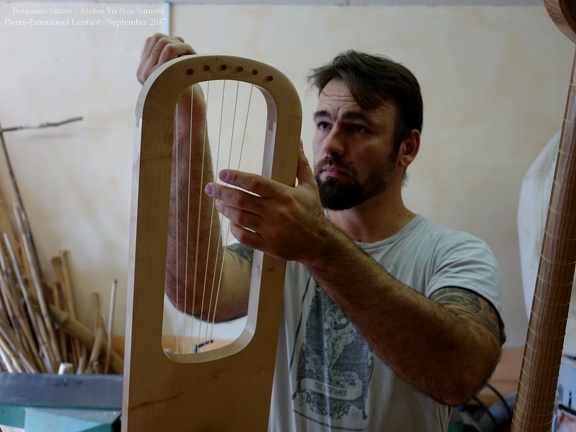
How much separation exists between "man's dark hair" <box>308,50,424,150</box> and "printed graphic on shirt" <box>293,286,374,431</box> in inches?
16.1

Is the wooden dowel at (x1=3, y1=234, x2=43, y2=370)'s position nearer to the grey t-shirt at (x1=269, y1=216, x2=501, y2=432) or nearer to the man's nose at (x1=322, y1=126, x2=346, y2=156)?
the grey t-shirt at (x1=269, y1=216, x2=501, y2=432)

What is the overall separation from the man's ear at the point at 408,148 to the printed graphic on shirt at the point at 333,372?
0.37 m

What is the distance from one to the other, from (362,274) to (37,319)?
193 centimetres

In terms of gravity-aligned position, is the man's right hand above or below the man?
above

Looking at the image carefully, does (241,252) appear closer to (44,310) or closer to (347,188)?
(347,188)

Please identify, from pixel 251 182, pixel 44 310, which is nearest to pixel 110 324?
pixel 44 310

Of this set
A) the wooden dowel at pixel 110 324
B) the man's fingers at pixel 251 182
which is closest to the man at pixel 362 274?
the man's fingers at pixel 251 182

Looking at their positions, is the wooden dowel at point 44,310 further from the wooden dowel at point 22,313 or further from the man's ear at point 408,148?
the man's ear at point 408,148

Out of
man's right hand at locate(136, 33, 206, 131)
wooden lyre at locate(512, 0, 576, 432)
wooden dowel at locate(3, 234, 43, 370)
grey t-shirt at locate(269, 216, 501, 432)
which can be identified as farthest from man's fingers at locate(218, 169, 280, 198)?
wooden dowel at locate(3, 234, 43, 370)

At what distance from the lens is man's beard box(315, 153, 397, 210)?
109 cm

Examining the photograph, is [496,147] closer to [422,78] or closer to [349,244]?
[422,78]

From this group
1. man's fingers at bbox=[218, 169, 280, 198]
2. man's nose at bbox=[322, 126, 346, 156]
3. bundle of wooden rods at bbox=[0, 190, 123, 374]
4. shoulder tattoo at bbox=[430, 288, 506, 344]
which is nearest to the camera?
man's fingers at bbox=[218, 169, 280, 198]

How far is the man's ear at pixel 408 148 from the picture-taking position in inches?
47.8

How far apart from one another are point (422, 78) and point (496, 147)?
1.26 feet
